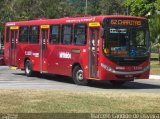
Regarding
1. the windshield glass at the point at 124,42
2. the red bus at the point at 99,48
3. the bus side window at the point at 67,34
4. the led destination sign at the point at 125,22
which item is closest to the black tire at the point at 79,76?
the red bus at the point at 99,48

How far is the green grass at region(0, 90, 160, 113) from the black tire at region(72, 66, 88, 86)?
7617mm

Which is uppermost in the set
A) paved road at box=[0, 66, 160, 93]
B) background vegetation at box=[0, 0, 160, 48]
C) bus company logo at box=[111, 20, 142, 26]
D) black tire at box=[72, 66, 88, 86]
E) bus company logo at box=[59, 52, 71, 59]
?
background vegetation at box=[0, 0, 160, 48]

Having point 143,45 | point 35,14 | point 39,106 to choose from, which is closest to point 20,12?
point 35,14

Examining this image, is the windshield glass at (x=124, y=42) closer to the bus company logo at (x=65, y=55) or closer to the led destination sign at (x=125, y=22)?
→ the led destination sign at (x=125, y=22)

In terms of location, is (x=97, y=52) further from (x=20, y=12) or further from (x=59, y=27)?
(x=20, y=12)

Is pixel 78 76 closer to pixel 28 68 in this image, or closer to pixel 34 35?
pixel 34 35

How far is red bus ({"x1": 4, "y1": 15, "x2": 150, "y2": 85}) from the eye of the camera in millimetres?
20766

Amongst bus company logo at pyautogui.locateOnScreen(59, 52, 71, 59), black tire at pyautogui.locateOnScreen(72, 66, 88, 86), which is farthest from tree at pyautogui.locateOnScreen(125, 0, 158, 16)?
black tire at pyautogui.locateOnScreen(72, 66, 88, 86)

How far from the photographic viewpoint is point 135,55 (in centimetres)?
2114

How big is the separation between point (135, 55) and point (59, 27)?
176 inches

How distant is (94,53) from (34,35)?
6039 mm

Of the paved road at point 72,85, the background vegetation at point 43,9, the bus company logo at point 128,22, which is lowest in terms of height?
Result: the paved road at point 72,85

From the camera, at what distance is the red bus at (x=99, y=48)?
20766 millimetres

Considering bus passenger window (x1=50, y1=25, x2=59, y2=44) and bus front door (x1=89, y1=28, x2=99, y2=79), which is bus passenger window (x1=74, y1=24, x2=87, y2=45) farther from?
bus passenger window (x1=50, y1=25, x2=59, y2=44)
